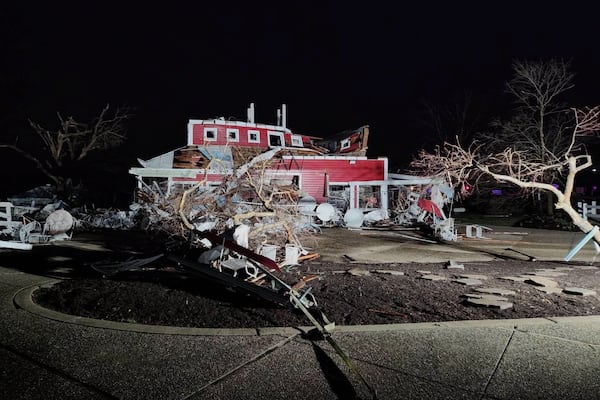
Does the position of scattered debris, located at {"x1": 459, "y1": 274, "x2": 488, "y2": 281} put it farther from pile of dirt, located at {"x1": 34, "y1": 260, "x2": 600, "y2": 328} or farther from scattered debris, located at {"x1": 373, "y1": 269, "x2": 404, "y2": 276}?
scattered debris, located at {"x1": 373, "y1": 269, "x2": 404, "y2": 276}

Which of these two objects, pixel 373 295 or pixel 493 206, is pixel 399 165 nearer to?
pixel 493 206

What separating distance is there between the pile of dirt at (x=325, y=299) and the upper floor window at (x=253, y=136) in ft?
51.5

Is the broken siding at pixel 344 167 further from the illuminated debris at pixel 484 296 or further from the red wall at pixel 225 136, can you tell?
the illuminated debris at pixel 484 296

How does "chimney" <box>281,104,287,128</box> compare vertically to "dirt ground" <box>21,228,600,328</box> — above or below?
above

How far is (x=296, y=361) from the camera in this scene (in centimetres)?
326

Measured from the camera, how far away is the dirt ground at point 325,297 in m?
4.46

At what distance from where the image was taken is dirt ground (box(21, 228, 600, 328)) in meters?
4.46

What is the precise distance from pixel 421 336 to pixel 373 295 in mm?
1496

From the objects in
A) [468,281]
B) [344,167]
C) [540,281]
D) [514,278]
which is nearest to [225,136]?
[344,167]

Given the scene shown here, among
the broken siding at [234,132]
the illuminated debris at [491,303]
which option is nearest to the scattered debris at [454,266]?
the illuminated debris at [491,303]

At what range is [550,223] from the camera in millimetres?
16891

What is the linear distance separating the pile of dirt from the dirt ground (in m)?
0.01

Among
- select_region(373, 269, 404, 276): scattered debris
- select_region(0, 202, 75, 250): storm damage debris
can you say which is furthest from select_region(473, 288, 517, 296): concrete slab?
select_region(0, 202, 75, 250): storm damage debris

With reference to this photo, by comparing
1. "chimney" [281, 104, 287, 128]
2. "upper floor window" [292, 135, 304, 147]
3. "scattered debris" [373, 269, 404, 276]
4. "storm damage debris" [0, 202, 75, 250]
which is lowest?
"scattered debris" [373, 269, 404, 276]
